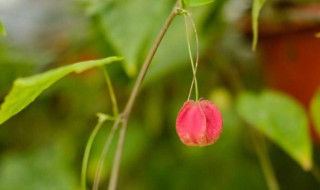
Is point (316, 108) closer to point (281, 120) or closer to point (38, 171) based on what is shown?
point (281, 120)

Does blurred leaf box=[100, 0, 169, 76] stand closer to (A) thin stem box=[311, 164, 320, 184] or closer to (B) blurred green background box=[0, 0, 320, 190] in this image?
(B) blurred green background box=[0, 0, 320, 190]

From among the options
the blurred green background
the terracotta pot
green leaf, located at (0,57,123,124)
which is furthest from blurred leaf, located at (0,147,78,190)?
green leaf, located at (0,57,123,124)

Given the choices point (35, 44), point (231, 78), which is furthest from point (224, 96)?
point (35, 44)

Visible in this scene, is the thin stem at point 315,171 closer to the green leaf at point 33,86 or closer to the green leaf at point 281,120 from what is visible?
the green leaf at point 281,120

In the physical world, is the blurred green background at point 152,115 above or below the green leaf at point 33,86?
below

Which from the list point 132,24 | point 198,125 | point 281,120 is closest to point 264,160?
point 281,120

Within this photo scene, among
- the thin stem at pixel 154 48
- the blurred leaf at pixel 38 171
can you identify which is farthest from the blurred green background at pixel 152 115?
the thin stem at pixel 154 48
